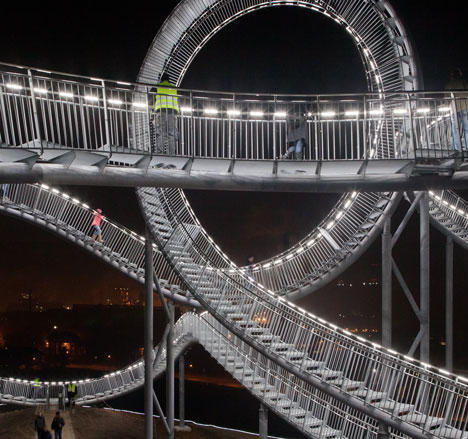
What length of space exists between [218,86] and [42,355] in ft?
144

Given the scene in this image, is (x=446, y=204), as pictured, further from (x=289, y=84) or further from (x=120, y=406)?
(x=120, y=406)

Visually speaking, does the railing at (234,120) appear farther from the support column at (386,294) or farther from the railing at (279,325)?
the railing at (279,325)

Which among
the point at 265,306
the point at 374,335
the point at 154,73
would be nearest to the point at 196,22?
the point at 154,73

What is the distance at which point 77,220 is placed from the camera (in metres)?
21.3

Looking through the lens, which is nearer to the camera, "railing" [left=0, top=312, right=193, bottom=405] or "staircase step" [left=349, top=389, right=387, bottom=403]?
"staircase step" [left=349, top=389, right=387, bottom=403]

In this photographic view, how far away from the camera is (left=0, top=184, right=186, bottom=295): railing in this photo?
66.0 feet

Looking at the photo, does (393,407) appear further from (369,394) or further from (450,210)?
(450,210)

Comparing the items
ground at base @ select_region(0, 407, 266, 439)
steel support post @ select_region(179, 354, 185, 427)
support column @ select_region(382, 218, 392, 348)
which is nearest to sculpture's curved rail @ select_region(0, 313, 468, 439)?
support column @ select_region(382, 218, 392, 348)

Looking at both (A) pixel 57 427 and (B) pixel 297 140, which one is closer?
(B) pixel 297 140

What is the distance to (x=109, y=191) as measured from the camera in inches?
1435

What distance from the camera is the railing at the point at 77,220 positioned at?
792 inches

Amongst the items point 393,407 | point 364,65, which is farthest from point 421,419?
point 364,65

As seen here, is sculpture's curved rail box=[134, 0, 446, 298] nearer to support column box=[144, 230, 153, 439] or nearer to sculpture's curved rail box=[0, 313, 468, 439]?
support column box=[144, 230, 153, 439]

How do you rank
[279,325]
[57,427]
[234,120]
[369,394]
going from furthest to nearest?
[57,427] < [279,325] < [369,394] < [234,120]
